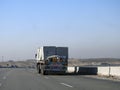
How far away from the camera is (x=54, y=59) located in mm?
42031

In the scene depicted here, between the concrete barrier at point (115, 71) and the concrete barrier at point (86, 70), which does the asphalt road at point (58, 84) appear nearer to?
the concrete barrier at point (115, 71)

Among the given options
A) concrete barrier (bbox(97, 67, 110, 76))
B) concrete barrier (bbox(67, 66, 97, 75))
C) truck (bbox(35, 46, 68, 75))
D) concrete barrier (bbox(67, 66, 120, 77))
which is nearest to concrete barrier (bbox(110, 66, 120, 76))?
concrete barrier (bbox(67, 66, 120, 77))

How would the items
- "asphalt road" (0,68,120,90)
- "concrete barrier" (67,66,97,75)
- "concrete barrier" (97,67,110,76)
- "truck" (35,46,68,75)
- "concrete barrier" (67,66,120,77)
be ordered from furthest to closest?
"concrete barrier" (67,66,97,75) → "truck" (35,46,68,75) → "concrete barrier" (97,67,110,76) → "concrete barrier" (67,66,120,77) → "asphalt road" (0,68,120,90)

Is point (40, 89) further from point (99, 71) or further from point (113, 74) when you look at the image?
point (99, 71)

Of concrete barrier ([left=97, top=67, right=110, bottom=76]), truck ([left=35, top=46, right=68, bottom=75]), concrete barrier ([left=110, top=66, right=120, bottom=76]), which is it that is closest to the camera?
concrete barrier ([left=110, top=66, right=120, bottom=76])

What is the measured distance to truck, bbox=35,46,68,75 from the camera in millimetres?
41719

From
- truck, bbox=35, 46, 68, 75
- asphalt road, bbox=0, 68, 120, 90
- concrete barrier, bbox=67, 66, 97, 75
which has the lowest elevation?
asphalt road, bbox=0, 68, 120, 90

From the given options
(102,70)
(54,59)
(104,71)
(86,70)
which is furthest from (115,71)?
(86,70)

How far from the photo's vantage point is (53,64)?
41750 millimetres

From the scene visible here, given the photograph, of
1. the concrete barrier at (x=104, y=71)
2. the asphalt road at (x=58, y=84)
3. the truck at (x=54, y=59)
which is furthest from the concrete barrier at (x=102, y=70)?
the asphalt road at (x=58, y=84)

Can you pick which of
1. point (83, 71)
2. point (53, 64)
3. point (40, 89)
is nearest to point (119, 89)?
point (40, 89)

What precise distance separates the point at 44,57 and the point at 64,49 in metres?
2.54

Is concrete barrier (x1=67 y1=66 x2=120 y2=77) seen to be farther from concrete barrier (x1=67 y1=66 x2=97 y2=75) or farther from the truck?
the truck

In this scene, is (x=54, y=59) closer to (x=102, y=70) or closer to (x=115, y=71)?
(x=102, y=70)
